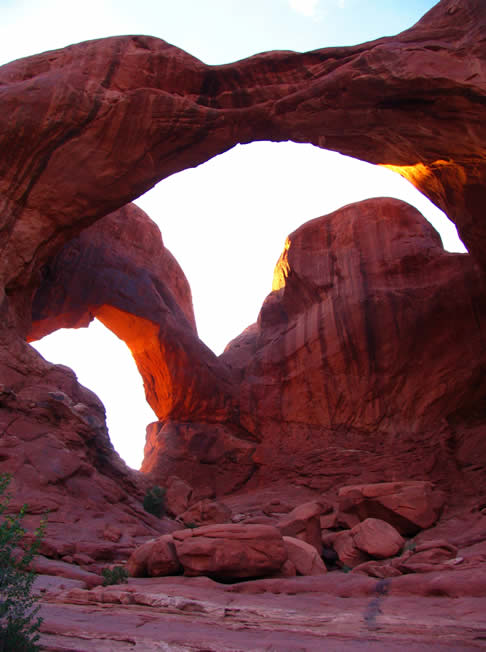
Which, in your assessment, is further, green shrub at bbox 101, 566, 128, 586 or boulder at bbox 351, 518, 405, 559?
boulder at bbox 351, 518, 405, 559

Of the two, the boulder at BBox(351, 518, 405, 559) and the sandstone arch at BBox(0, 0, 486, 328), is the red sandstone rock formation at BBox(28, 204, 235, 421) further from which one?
the boulder at BBox(351, 518, 405, 559)

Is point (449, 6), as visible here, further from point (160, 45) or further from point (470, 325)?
point (470, 325)

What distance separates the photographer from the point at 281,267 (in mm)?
26344

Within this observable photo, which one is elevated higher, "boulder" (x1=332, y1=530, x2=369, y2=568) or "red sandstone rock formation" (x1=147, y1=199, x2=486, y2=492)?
"red sandstone rock formation" (x1=147, y1=199, x2=486, y2=492)

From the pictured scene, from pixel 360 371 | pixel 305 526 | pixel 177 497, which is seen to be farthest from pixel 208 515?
pixel 360 371

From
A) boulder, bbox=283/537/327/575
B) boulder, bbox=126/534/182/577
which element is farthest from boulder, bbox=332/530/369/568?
boulder, bbox=126/534/182/577

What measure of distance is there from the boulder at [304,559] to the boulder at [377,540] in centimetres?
127

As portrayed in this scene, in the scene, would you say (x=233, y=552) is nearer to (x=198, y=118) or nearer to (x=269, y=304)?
(x=198, y=118)

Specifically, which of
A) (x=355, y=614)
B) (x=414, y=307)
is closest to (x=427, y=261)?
(x=414, y=307)

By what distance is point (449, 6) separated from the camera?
555 inches

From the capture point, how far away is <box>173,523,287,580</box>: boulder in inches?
290

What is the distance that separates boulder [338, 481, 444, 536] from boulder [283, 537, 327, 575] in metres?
4.17

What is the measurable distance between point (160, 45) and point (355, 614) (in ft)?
54.1

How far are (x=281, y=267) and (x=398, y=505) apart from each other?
16.0 m
